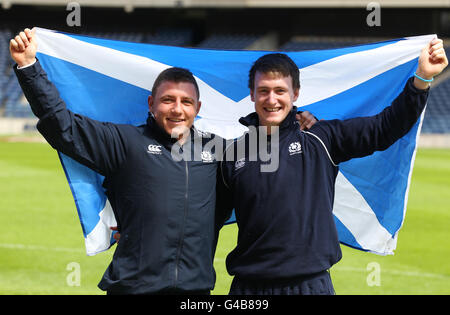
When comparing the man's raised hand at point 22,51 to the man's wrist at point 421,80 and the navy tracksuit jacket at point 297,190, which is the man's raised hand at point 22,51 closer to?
the navy tracksuit jacket at point 297,190

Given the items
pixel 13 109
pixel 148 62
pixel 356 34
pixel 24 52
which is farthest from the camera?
pixel 356 34

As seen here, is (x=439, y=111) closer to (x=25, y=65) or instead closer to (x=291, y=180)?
(x=291, y=180)

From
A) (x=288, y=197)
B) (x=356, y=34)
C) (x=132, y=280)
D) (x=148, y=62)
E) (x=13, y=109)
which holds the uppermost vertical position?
(x=356, y=34)

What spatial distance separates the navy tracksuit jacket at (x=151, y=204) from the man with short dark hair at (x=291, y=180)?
0.62 feet

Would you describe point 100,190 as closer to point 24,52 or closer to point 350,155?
point 24,52

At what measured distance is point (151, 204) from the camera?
10.5ft

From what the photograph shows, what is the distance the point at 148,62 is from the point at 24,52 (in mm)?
1322

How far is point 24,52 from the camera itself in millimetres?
3018

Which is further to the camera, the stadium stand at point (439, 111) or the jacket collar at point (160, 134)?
the stadium stand at point (439, 111)

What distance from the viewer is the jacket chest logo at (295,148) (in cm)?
326

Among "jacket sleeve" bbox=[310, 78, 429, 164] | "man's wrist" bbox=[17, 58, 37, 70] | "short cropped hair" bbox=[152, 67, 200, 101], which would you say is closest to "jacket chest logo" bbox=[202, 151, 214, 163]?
"short cropped hair" bbox=[152, 67, 200, 101]

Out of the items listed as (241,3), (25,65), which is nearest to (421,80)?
(25,65)

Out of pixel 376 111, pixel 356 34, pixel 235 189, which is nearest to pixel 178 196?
Answer: pixel 235 189

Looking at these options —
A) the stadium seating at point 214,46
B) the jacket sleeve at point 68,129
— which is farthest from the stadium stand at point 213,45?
the jacket sleeve at point 68,129
